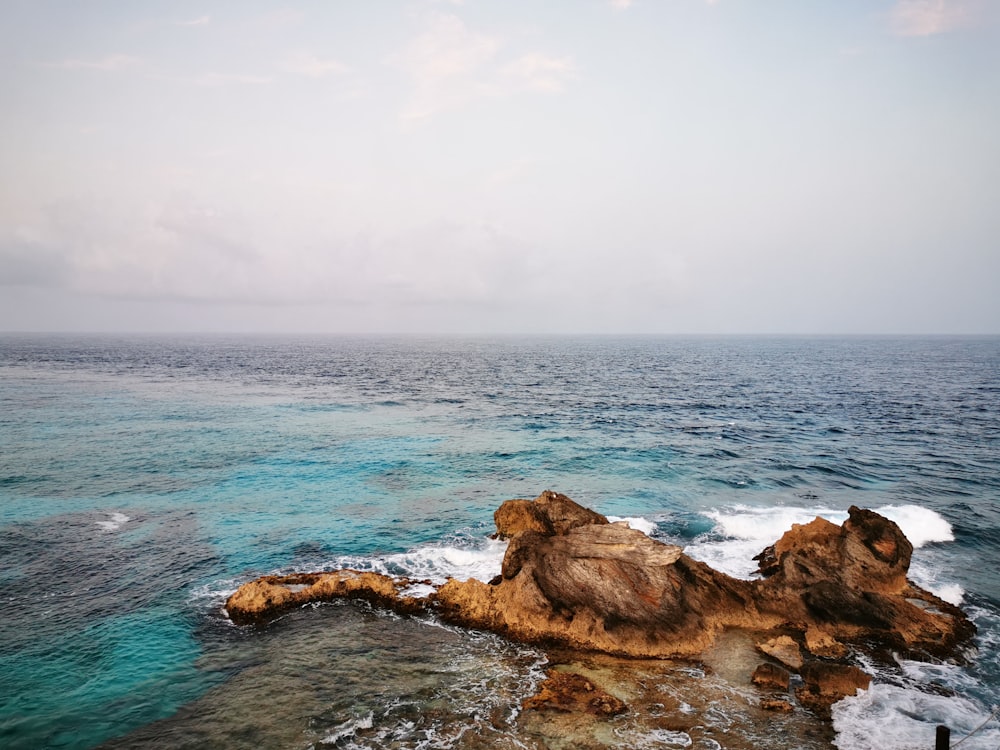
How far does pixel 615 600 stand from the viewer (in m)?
22.0

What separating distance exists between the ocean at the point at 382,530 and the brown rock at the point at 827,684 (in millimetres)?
532

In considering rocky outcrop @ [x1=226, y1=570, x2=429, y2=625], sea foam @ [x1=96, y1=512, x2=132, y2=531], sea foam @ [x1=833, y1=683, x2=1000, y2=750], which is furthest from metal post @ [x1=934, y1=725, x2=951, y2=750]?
sea foam @ [x1=96, y1=512, x2=132, y2=531]

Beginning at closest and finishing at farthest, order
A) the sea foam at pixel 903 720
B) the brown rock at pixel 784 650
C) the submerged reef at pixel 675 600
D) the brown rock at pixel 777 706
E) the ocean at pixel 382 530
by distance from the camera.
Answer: the sea foam at pixel 903 720
the ocean at pixel 382 530
the brown rock at pixel 777 706
the brown rock at pixel 784 650
the submerged reef at pixel 675 600

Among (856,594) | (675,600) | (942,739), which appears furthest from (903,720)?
(675,600)

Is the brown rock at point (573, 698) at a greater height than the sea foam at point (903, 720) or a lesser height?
greater

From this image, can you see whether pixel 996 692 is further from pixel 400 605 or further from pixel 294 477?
pixel 294 477

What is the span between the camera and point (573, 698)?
17672 mm

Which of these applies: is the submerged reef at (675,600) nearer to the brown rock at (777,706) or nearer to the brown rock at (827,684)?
the brown rock at (827,684)

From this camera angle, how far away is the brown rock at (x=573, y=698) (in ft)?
56.2

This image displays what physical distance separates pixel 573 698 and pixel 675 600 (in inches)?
259

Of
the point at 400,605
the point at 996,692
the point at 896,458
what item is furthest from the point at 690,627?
the point at 896,458

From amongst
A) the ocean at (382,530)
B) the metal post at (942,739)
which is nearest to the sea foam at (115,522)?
the ocean at (382,530)

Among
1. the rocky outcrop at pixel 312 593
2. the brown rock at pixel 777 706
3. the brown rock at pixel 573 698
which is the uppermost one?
the rocky outcrop at pixel 312 593

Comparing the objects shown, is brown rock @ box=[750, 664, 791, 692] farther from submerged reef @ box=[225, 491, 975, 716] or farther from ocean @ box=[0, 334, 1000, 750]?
ocean @ box=[0, 334, 1000, 750]
